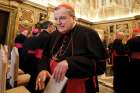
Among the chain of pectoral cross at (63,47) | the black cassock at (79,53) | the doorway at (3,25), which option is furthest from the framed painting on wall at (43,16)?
the chain of pectoral cross at (63,47)

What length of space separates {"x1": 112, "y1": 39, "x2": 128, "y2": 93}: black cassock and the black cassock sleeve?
11.3ft

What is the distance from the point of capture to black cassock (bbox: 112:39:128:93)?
5019 mm

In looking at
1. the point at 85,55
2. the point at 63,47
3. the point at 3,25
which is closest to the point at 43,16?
the point at 3,25

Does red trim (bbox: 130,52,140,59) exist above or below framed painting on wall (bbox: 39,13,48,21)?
below

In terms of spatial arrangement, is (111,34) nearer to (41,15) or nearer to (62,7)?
(41,15)

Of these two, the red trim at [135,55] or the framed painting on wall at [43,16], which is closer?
the red trim at [135,55]

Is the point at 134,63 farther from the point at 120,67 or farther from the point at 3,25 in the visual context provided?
the point at 3,25

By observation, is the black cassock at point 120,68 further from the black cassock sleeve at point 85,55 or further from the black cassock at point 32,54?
the black cassock sleeve at point 85,55

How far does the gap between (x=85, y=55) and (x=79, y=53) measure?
6cm

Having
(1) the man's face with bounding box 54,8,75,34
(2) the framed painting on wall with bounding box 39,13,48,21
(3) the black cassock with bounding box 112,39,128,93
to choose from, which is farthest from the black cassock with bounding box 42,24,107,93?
(2) the framed painting on wall with bounding box 39,13,48,21

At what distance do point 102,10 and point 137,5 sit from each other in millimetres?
2019

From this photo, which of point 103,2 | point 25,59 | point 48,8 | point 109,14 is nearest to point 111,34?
point 109,14

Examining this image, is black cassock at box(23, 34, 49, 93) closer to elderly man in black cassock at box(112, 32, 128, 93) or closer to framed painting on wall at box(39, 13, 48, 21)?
elderly man in black cassock at box(112, 32, 128, 93)

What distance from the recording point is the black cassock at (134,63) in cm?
426
